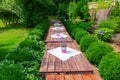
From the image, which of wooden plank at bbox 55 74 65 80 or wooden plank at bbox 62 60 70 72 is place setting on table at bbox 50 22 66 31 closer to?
wooden plank at bbox 62 60 70 72

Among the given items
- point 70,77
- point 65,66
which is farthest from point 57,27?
point 70,77

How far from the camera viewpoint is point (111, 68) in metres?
7.22

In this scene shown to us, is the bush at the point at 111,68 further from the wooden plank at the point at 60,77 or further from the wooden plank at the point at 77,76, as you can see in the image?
the wooden plank at the point at 60,77

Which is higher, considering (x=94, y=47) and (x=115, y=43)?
(x=94, y=47)

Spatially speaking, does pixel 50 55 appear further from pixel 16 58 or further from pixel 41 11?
pixel 41 11

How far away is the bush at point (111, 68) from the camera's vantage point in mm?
7064

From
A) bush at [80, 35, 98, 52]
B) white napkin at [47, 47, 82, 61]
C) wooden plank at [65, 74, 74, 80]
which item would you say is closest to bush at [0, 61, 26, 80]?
wooden plank at [65, 74, 74, 80]

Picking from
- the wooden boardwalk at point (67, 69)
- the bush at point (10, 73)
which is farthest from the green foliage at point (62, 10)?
the bush at point (10, 73)

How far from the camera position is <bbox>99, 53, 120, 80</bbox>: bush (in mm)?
7064

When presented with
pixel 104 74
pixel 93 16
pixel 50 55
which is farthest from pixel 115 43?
pixel 93 16

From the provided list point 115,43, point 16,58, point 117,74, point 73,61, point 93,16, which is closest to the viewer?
point 117,74

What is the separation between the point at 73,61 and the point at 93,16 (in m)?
15.9

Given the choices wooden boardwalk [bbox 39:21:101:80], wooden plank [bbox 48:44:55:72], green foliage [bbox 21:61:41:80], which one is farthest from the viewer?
wooden plank [bbox 48:44:55:72]

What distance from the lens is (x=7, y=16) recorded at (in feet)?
84.8
